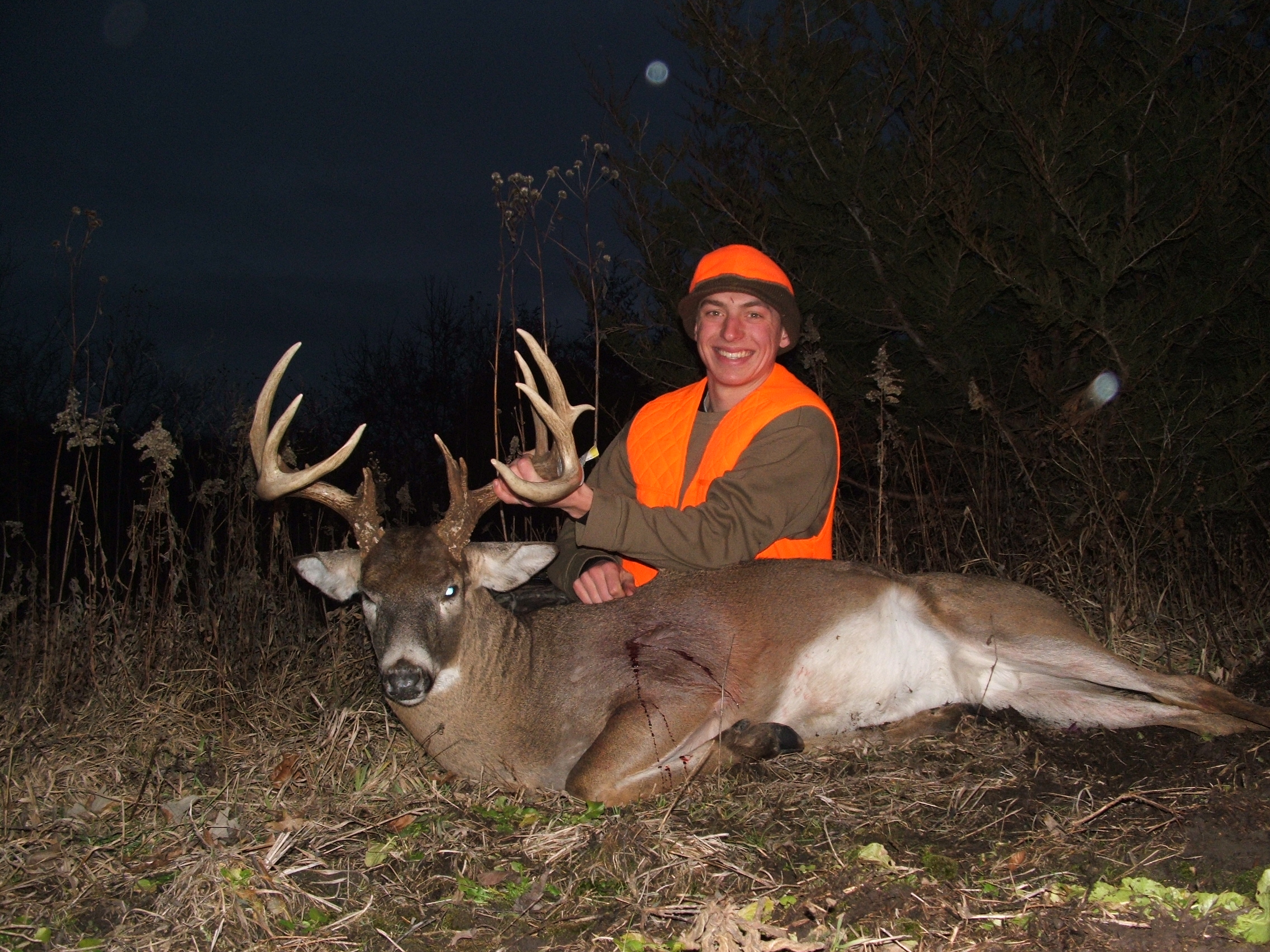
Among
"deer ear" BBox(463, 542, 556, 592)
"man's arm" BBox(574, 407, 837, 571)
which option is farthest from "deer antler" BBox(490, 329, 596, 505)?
"deer ear" BBox(463, 542, 556, 592)

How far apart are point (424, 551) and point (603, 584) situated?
32.6 inches

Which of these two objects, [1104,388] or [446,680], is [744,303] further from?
[1104,388]

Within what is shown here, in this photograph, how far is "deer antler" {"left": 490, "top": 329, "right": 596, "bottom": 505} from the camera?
11.4 ft

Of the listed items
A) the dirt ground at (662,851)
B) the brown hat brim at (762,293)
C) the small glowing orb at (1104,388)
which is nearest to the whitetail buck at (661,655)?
the dirt ground at (662,851)

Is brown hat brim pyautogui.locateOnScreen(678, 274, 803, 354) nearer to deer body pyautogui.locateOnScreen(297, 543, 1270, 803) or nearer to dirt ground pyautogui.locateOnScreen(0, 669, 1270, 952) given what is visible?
deer body pyautogui.locateOnScreen(297, 543, 1270, 803)

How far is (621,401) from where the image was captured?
518 inches

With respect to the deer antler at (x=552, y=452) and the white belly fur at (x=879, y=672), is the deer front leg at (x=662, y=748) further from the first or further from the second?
the deer antler at (x=552, y=452)

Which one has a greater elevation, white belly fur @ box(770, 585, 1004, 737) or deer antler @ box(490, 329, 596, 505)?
deer antler @ box(490, 329, 596, 505)

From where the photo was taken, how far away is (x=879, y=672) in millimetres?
4051

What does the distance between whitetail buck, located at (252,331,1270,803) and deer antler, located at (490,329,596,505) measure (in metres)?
0.01

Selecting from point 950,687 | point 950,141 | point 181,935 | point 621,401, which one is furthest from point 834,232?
point 621,401

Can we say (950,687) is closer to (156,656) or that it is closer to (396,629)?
(396,629)

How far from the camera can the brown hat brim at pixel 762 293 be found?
449 cm

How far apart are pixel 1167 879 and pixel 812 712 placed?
1.64 metres
